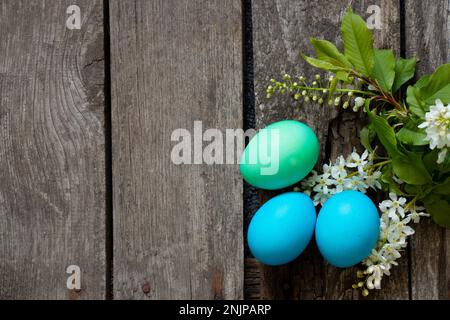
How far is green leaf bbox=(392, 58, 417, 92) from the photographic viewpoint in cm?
98

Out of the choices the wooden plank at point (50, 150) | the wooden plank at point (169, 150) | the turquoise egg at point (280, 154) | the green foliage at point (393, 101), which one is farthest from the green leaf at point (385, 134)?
the wooden plank at point (50, 150)

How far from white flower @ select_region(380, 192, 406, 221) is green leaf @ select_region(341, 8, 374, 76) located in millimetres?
219

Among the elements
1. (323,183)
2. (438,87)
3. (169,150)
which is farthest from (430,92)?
(169,150)

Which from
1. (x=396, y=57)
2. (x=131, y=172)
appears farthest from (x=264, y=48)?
(x=131, y=172)

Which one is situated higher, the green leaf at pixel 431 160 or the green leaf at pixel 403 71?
the green leaf at pixel 403 71

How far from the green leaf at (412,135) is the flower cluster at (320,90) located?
86 mm

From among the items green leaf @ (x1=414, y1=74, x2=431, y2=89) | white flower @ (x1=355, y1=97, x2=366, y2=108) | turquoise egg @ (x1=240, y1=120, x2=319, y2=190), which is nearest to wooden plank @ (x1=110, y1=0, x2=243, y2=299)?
turquoise egg @ (x1=240, y1=120, x2=319, y2=190)

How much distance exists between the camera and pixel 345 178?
0.99m

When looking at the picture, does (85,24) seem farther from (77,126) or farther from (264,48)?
(264,48)

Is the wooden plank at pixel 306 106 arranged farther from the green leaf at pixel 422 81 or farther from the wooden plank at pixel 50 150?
the wooden plank at pixel 50 150

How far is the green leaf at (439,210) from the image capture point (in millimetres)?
967

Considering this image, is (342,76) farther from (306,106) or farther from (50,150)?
(50,150)

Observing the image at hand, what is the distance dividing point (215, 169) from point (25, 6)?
0.48 m
